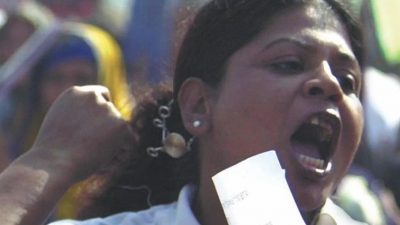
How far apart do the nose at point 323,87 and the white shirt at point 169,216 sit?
26 centimetres

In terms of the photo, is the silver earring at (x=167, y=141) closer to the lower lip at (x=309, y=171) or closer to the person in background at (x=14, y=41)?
the lower lip at (x=309, y=171)

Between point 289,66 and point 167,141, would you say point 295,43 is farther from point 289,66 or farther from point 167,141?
point 167,141

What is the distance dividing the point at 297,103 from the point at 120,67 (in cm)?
226

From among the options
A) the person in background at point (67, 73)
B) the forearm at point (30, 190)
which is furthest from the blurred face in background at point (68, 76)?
the forearm at point (30, 190)

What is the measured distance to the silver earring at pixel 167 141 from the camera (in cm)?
274

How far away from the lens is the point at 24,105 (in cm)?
484

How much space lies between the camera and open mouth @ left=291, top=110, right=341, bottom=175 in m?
2.44

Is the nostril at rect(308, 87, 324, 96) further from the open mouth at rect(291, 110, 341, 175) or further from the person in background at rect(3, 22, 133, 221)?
the person in background at rect(3, 22, 133, 221)

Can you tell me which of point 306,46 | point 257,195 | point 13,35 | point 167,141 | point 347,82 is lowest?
point 13,35

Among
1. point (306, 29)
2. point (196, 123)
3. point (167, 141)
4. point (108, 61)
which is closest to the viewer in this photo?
point (306, 29)

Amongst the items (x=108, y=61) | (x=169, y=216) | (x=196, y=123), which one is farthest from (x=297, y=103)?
(x=108, y=61)

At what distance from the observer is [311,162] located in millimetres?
2467

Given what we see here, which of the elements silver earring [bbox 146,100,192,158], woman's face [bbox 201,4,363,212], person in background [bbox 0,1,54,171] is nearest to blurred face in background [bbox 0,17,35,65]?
person in background [bbox 0,1,54,171]

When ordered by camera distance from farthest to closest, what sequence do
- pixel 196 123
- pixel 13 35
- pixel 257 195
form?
1. pixel 13 35
2. pixel 196 123
3. pixel 257 195
